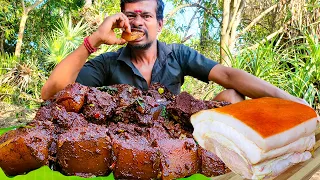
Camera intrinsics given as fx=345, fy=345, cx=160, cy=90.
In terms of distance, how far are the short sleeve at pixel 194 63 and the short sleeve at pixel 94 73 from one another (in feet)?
1.46

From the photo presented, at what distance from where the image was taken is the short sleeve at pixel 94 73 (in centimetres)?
191

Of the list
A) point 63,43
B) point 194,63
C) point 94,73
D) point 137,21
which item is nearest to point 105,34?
point 137,21

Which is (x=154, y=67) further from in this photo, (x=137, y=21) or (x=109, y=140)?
(x=109, y=140)

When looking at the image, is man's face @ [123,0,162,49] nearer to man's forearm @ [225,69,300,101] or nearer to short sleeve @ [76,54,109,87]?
short sleeve @ [76,54,109,87]

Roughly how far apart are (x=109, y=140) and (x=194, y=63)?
1.08 meters

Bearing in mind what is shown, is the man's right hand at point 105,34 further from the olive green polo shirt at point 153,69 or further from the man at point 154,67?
the olive green polo shirt at point 153,69

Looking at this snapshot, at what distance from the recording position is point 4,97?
623cm

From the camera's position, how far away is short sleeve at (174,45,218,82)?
1960mm

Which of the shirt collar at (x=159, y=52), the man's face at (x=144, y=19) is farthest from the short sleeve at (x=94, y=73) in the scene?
the man's face at (x=144, y=19)

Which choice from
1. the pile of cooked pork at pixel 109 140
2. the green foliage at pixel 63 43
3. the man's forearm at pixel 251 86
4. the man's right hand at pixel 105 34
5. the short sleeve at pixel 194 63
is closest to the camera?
the pile of cooked pork at pixel 109 140

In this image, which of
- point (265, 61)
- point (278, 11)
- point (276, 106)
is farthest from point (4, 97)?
point (276, 106)

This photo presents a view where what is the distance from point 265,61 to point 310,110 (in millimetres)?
2712

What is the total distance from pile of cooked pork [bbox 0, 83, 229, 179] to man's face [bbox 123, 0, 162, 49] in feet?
2.13

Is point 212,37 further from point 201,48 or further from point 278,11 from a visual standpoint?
point 278,11
